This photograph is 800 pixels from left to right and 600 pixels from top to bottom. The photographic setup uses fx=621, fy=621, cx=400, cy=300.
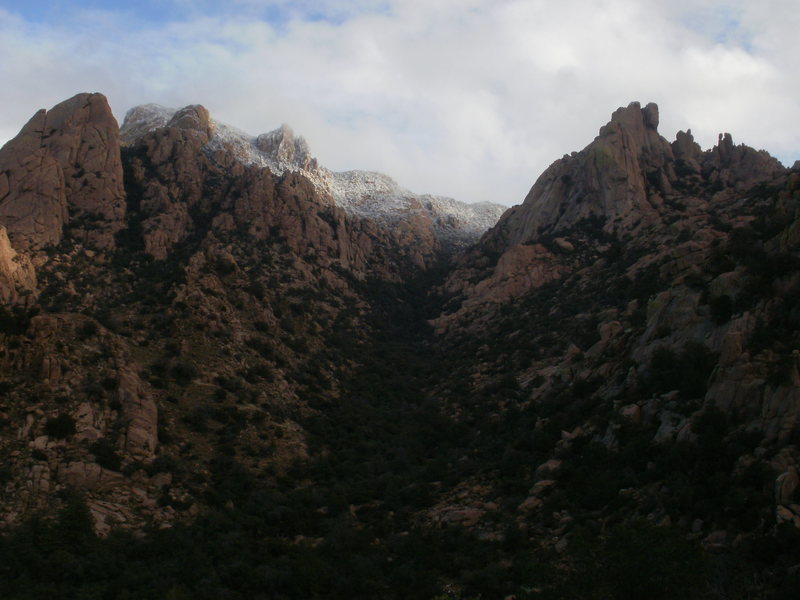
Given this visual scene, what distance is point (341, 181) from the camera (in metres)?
129

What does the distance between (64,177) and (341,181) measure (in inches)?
2787

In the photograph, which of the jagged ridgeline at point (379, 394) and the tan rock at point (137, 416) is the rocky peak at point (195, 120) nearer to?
the jagged ridgeline at point (379, 394)

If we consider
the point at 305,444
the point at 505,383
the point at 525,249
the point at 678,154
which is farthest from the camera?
the point at 678,154

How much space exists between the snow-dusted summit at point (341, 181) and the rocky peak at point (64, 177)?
873 inches

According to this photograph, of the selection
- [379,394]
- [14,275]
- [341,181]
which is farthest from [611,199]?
[341,181]

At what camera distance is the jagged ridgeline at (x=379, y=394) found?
69.3 ft

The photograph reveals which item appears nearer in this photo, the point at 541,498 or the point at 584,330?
the point at 541,498

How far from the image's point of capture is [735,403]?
23.1 m

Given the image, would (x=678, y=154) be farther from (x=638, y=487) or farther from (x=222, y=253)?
(x=638, y=487)

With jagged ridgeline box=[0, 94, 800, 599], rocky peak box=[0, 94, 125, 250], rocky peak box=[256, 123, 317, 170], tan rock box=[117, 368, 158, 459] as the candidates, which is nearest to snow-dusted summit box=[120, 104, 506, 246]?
rocky peak box=[256, 123, 317, 170]

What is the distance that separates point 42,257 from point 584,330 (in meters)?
45.5

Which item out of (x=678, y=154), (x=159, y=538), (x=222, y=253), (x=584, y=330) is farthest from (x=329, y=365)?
(x=678, y=154)

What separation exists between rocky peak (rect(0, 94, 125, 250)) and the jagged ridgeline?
0.90ft

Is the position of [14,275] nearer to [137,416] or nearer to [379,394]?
[137,416]
